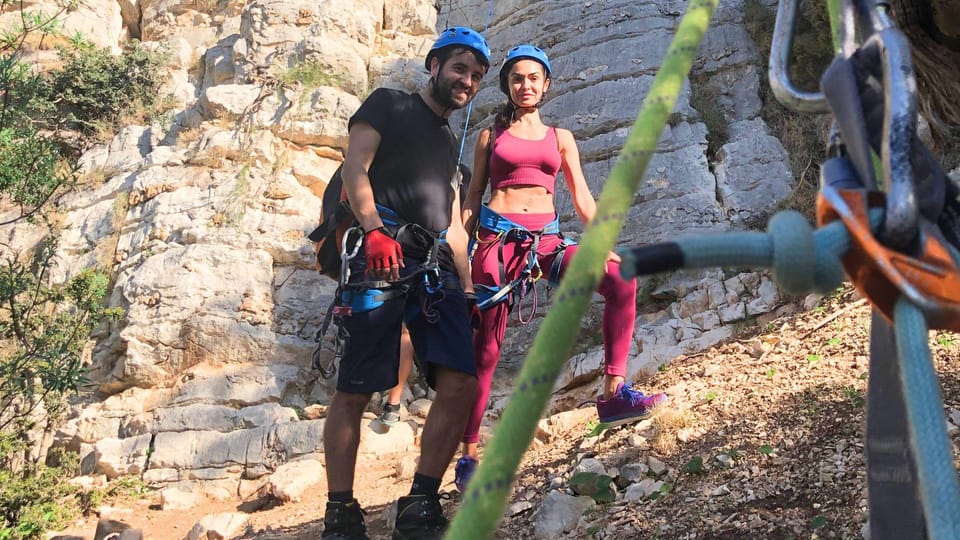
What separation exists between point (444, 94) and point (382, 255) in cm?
90

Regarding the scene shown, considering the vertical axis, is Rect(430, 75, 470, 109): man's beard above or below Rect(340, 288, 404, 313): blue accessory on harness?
above

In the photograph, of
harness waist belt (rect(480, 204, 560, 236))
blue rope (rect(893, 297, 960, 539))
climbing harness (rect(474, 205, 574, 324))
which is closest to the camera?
blue rope (rect(893, 297, 960, 539))

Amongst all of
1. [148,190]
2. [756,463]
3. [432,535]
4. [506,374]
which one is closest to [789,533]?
[756,463]

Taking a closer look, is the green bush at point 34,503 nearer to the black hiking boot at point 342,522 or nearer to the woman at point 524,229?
the woman at point 524,229

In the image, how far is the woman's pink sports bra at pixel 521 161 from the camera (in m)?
4.41

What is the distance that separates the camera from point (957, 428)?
10.8 feet

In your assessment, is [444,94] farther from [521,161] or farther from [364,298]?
[364,298]

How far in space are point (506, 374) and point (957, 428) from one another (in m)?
5.27

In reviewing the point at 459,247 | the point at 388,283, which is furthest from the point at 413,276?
the point at 459,247

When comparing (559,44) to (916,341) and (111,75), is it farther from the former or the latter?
(916,341)

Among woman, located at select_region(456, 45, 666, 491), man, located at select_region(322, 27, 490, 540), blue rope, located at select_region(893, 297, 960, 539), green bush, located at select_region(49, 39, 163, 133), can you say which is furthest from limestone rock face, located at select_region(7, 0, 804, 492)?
blue rope, located at select_region(893, 297, 960, 539)

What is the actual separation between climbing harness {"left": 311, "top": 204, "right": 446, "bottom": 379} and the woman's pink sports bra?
0.96 meters

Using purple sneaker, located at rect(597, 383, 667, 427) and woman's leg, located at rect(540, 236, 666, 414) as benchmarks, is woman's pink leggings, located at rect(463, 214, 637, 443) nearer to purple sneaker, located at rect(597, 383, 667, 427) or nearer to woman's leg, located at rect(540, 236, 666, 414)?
woman's leg, located at rect(540, 236, 666, 414)

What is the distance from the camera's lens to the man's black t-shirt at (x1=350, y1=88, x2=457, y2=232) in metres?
3.57
